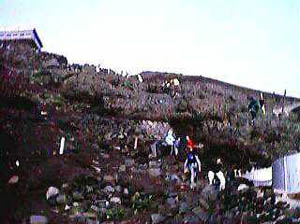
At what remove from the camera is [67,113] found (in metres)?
21.2

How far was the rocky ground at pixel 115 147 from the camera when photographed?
12.2 m

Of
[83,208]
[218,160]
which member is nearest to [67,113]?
[218,160]

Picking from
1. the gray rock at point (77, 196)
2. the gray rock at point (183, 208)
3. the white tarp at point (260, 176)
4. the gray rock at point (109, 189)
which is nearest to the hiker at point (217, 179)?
the white tarp at point (260, 176)

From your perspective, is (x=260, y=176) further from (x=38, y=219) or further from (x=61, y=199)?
(x=38, y=219)

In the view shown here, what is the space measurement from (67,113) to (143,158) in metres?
5.31

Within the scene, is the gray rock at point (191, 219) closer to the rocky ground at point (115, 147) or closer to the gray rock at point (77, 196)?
the rocky ground at point (115, 147)

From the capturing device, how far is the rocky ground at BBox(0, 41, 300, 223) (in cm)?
1225

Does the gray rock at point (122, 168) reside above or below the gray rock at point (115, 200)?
above

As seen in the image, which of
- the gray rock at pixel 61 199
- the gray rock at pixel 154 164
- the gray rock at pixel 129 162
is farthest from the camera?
the gray rock at pixel 154 164

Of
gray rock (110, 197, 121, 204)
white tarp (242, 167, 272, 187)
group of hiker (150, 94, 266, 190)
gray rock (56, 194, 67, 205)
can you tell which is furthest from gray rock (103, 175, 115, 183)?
white tarp (242, 167, 272, 187)

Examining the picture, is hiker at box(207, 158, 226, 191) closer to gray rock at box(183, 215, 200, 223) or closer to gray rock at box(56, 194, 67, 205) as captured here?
gray rock at box(183, 215, 200, 223)

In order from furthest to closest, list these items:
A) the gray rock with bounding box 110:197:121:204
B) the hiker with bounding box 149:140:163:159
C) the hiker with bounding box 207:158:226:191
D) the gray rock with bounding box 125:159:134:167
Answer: the hiker with bounding box 149:140:163:159 → the gray rock with bounding box 125:159:134:167 → the hiker with bounding box 207:158:226:191 → the gray rock with bounding box 110:197:121:204

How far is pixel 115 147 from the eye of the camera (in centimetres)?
1859

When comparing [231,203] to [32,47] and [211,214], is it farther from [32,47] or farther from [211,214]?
[32,47]
